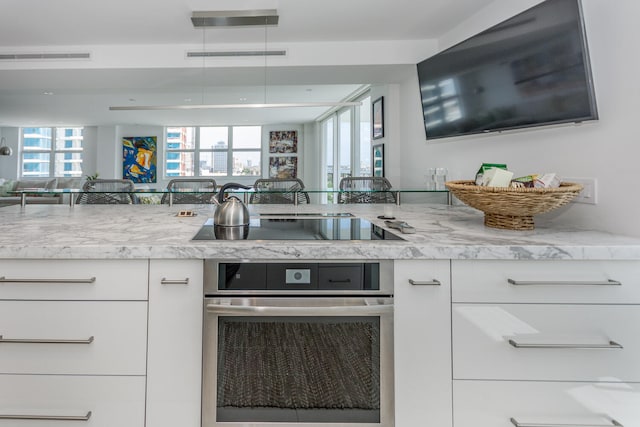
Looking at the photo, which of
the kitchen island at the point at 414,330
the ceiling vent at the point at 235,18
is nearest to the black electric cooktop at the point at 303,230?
the kitchen island at the point at 414,330

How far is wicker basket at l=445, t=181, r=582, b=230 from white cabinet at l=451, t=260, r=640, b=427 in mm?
278

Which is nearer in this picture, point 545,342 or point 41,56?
point 545,342

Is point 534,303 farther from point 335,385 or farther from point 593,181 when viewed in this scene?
point 593,181

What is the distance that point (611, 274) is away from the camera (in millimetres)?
1018

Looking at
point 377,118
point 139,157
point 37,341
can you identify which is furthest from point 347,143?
point 139,157

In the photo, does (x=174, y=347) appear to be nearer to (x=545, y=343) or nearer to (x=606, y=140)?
(x=545, y=343)

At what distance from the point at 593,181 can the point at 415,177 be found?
2.42 m

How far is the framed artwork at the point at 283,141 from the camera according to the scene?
949cm

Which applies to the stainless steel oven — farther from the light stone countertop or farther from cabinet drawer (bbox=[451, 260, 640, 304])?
cabinet drawer (bbox=[451, 260, 640, 304])

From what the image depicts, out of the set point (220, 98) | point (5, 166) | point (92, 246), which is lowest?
point (92, 246)

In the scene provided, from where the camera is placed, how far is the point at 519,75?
1844 mm

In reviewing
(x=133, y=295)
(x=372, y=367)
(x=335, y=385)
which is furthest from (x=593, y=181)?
(x=133, y=295)

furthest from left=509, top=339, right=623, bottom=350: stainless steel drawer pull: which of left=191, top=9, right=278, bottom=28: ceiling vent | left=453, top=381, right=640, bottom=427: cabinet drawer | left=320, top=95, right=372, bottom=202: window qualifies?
left=320, top=95, right=372, bottom=202: window

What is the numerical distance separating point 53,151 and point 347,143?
8.68m
